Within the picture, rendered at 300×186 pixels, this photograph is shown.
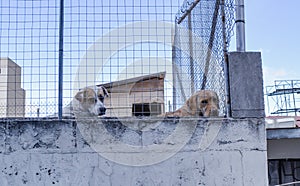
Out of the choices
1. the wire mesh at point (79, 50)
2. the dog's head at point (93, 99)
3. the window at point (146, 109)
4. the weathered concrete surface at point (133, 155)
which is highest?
the wire mesh at point (79, 50)

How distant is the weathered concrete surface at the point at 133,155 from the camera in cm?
340

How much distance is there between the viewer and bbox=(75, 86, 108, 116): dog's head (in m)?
3.88

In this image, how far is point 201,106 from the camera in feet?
12.7

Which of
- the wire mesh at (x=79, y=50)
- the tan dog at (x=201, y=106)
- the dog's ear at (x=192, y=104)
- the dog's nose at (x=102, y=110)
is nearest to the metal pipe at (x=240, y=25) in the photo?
the wire mesh at (x=79, y=50)

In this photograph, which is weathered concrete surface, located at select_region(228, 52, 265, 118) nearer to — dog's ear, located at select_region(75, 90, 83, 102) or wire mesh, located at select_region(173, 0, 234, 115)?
wire mesh, located at select_region(173, 0, 234, 115)

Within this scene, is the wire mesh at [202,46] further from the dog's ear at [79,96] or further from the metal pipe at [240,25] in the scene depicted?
the dog's ear at [79,96]

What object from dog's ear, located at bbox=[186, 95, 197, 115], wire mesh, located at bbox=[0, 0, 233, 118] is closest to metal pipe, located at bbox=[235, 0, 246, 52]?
wire mesh, located at bbox=[0, 0, 233, 118]

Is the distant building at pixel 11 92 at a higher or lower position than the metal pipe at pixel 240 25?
lower

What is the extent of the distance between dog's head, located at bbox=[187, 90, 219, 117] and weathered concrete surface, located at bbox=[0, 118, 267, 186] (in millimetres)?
298

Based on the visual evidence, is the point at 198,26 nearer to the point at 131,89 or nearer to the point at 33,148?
the point at 131,89

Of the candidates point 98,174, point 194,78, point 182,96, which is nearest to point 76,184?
point 98,174

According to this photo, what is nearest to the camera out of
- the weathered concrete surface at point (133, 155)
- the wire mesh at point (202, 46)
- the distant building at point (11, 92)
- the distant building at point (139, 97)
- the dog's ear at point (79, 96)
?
the weathered concrete surface at point (133, 155)

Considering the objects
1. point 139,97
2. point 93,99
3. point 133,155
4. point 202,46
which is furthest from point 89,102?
point 202,46

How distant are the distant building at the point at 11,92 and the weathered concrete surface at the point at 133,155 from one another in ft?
0.48
